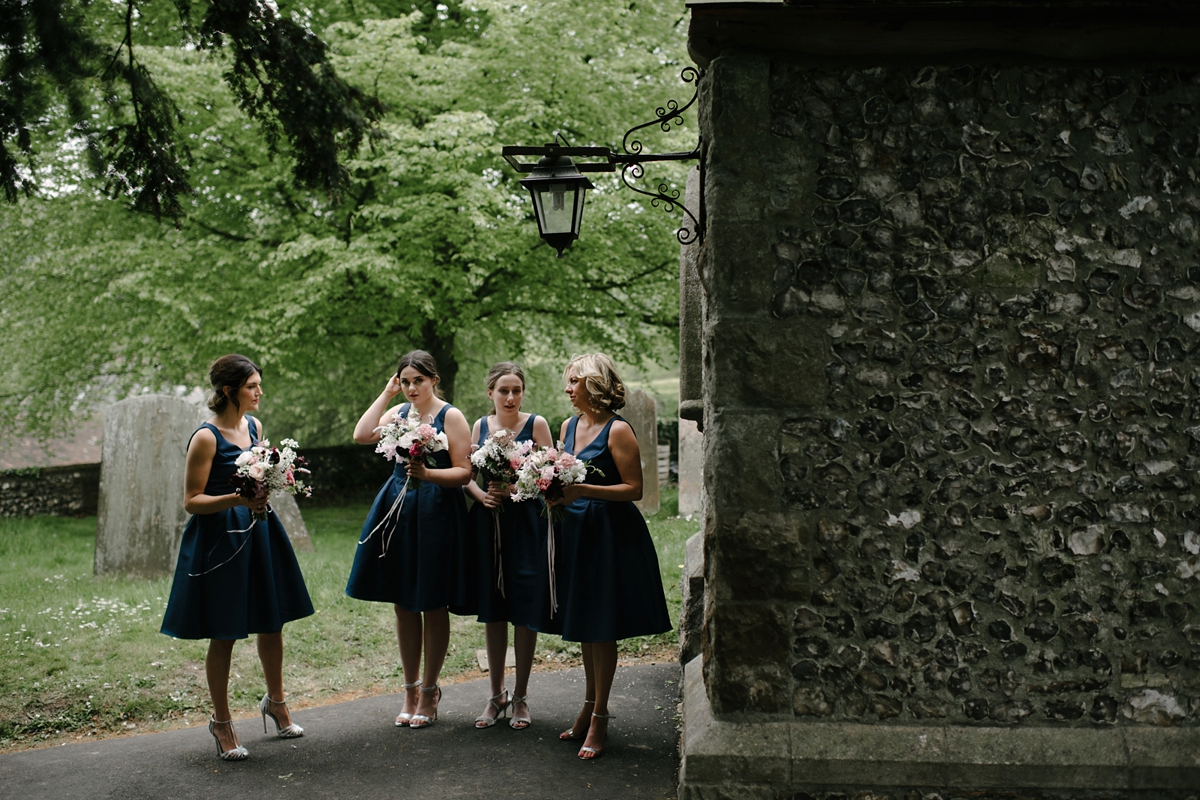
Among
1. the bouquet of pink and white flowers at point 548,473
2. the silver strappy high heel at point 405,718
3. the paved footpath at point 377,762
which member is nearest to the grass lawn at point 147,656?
the paved footpath at point 377,762

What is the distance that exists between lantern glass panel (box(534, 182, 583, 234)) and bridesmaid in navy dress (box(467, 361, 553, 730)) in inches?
43.9

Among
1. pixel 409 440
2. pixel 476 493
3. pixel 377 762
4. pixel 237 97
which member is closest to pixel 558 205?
pixel 409 440

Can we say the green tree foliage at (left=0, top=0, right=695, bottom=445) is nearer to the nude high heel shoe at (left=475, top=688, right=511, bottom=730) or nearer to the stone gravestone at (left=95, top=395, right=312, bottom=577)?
the stone gravestone at (left=95, top=395, right=312, bottom=577)

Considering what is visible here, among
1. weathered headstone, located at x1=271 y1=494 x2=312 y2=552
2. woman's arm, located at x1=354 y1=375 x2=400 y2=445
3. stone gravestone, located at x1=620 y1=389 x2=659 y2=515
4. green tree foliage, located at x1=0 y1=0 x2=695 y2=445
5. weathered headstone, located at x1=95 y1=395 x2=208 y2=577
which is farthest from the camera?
green tree foliage, located at x1=0 y1=0 x2=695 y2=445

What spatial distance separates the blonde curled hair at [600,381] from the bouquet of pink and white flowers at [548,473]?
0.36m

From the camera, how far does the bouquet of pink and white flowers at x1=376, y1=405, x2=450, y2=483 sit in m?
5.37

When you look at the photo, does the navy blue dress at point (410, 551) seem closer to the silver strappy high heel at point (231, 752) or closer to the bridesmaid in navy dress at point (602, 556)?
the bridesmaid in navy dress at point (602, 556)

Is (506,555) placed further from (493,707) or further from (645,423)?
(645,423)

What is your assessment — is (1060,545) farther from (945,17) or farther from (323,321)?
(323,321)

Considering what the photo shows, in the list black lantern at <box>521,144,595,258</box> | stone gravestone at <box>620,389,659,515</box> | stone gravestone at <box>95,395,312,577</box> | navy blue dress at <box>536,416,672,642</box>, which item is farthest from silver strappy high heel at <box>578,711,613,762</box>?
stone gravestone at <box>620,389,659,515</box>

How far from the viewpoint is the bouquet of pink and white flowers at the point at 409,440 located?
5367 millimetres

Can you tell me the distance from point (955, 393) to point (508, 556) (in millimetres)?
2777

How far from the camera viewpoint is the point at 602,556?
16.6 feet

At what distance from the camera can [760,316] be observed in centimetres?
384
